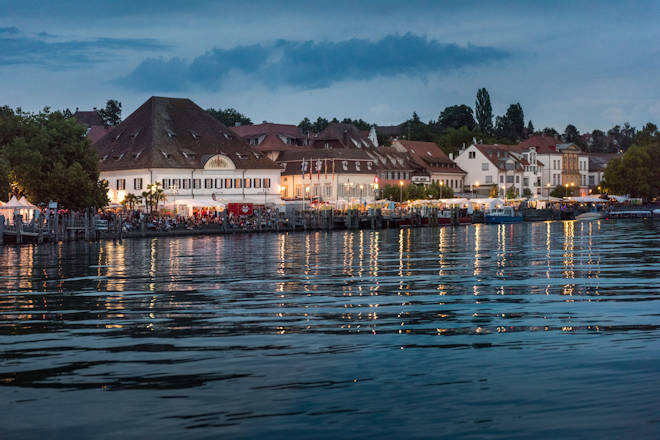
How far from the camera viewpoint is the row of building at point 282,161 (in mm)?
93562

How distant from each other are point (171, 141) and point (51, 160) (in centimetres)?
3008

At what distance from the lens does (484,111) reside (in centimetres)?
19525

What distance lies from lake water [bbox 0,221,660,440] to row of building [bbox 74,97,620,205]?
63.7 metres

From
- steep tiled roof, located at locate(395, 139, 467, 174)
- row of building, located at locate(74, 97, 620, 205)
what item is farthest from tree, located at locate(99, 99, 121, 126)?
steep tiled roof, located at locate(395, 139, 467, 174)

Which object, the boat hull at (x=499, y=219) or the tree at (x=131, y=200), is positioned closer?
the tree at (x=131, y=200)

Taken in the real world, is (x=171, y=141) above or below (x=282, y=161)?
above

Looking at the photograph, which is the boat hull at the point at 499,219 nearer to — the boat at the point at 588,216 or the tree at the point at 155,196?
the boat at the point at 588,216

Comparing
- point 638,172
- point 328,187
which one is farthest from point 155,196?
point 638,172

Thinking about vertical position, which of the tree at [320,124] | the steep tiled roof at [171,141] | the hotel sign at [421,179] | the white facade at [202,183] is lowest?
the white facade at [202,183]

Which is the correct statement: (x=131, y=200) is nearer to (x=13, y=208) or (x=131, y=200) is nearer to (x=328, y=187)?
(x=13, y=208)

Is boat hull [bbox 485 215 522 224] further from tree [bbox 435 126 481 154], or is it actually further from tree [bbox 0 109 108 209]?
tree [bbox 0 109 108 209]

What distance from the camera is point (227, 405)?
11.3m

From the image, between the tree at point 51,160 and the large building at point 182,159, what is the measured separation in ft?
65.3

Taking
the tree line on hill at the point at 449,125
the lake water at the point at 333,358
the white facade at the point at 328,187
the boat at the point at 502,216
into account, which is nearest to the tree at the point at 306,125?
the tree line on hill at the point at 449,125
